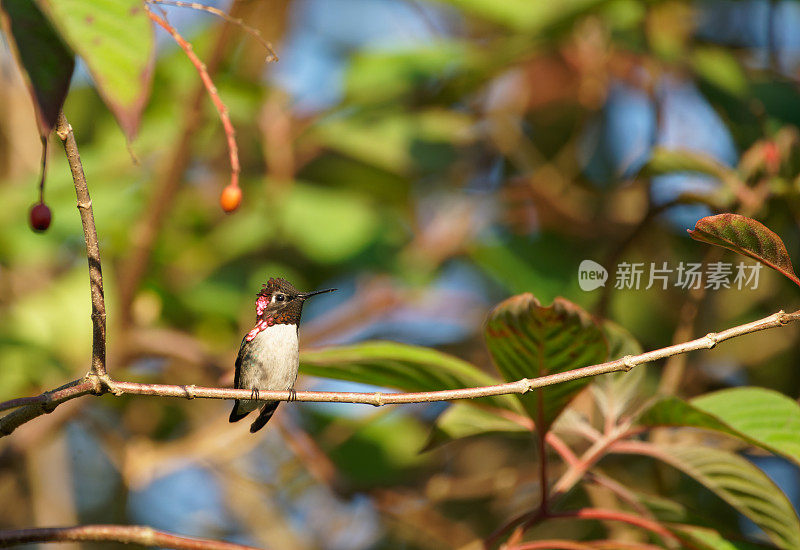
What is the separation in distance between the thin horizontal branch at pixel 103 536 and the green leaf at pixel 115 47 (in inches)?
23.6

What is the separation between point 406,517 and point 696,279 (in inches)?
49.5

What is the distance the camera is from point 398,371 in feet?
5.22

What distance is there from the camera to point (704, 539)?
169 cm

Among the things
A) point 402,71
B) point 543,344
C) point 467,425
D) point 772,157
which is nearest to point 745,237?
point 543,344

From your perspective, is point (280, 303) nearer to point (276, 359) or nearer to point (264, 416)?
point (276, 359)

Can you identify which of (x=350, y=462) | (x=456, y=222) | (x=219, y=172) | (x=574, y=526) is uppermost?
(x=219, y=172)

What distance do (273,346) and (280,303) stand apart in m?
0.08

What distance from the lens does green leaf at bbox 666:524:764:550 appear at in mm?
1664

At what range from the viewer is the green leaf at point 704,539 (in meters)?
1.66

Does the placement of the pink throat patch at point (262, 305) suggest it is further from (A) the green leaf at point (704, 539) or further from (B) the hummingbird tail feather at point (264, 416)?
A: (A) the green leaf at point (704, 539)

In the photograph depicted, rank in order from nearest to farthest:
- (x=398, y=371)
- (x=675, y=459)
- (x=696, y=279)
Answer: (x=398, y=371) < (x=675, y=459) < (x=696, y=279)

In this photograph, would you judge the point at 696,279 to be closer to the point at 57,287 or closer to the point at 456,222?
the point at 456,222

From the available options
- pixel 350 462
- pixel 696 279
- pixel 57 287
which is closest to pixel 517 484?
pixel 350 462

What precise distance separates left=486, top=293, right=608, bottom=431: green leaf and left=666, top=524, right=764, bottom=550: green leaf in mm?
369
